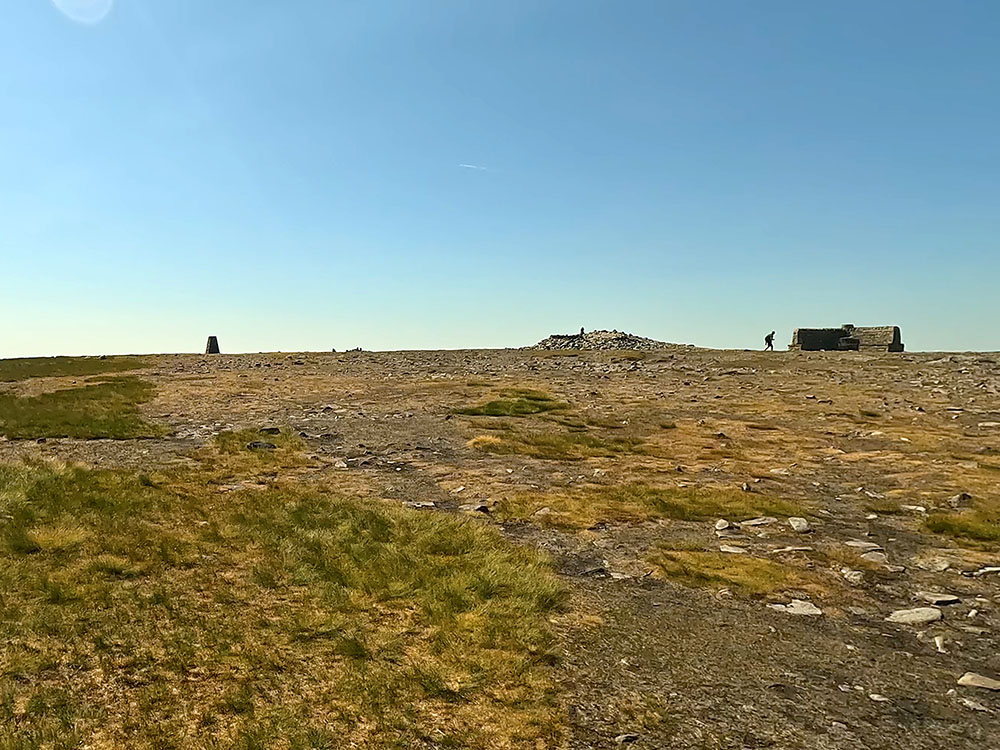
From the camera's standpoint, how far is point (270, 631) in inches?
212

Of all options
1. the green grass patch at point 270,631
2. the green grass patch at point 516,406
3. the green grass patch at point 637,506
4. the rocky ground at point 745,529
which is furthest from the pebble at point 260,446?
the green grass patch at point 637,506

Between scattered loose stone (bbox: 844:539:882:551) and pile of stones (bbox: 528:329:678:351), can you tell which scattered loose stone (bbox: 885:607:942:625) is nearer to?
scattered loose stone (bbox: 844:539:882:551)

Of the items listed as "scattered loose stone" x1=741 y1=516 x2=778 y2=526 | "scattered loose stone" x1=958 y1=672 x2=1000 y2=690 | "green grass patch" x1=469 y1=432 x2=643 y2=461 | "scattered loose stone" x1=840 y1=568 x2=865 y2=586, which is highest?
"green grass patch" x1=469 y1=432 x2=643 y2=461

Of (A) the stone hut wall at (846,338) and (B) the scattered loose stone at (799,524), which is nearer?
(B) the scattered loose stone at (799,524)

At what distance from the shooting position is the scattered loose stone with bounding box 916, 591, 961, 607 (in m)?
5.97

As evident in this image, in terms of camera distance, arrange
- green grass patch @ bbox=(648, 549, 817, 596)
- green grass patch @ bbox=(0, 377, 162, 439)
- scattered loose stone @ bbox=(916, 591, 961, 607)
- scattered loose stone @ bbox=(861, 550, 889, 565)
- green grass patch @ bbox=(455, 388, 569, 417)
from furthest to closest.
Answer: green grass patch @ bbox=(455, 388, 569, 417) < green grass patch @ bbox=(0, 377, 162, 439) < scattered loose stone @ bbox=(861, 550, 889, 565) < green grass patch @ bbox=(648, 549, 817, 596) < scattered loose stone @ bbox=(916, 591, 961, 607)

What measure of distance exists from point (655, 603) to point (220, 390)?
79.7 ft

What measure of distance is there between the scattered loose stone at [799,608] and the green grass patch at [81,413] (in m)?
15.5

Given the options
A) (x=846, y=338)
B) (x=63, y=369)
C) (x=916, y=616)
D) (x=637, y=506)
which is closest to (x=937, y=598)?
(x=916, y=616)

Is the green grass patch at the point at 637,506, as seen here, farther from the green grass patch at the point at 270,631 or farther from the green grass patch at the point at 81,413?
the green grass patch at the point at 81,413

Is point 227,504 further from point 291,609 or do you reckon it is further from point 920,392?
point 920,392

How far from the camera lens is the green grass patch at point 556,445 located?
13289mm

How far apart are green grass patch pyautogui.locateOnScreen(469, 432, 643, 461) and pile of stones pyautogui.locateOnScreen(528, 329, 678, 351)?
2612 centimetres

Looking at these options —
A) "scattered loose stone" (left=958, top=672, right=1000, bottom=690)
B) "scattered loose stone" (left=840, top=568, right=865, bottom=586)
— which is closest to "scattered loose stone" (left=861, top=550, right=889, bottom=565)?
"scattered loose stone" (left=840, top=568, right=865, bottom=586)
